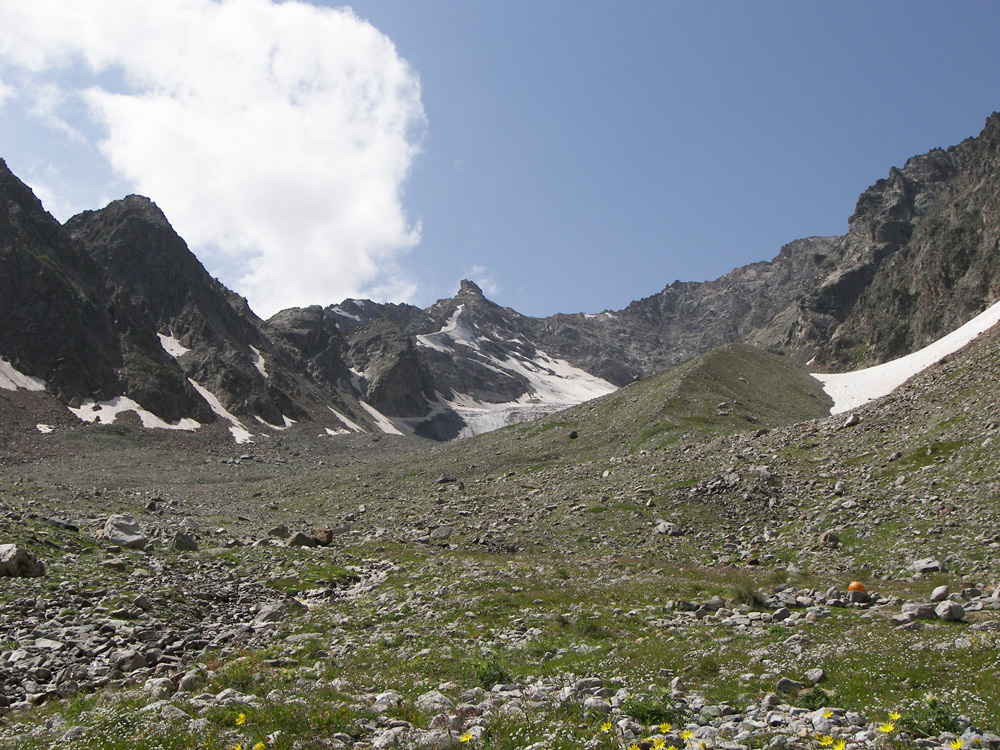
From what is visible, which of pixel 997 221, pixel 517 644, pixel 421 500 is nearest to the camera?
pixel 517 644

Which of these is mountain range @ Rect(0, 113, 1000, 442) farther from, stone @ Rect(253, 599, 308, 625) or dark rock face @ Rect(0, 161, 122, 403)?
stone @ Rect(253, 599, 308, 625)

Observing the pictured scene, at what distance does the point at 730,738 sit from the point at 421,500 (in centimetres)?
3651

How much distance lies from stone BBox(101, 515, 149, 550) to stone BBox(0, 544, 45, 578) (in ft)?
16.4

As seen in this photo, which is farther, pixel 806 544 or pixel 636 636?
pixel 806 544

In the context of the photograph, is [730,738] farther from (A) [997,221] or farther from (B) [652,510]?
(A) [997,221]

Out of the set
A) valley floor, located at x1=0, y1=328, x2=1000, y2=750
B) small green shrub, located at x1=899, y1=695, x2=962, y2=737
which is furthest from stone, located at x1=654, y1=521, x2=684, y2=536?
small green shrub, located at x1=899, y1=695, x2=962, y2=737

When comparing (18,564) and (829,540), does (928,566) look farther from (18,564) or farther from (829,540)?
(18,564)

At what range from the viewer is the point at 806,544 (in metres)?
24.5

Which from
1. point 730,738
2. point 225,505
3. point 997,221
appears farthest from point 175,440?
point 997,221

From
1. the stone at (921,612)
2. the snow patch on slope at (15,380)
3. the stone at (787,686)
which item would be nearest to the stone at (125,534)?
the stone at (787,686)

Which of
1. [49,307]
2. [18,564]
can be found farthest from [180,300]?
[18,564]

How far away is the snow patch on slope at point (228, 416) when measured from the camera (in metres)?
117

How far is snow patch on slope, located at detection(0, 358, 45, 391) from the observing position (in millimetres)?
96375

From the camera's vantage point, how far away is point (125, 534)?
22.8 meters
